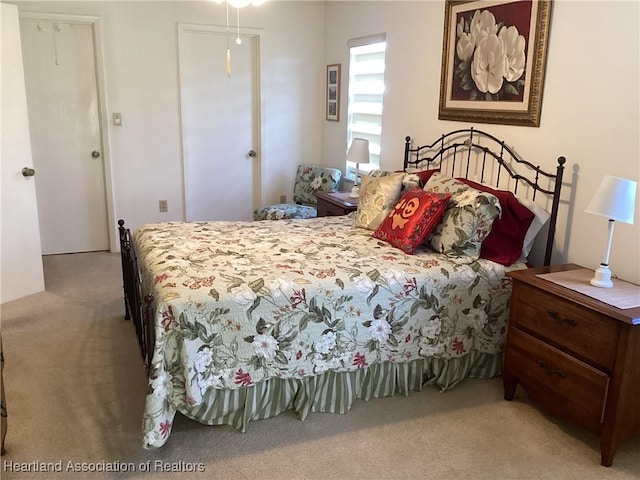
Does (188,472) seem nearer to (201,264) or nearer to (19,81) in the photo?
(201,264)

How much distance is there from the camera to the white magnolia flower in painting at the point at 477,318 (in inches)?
107

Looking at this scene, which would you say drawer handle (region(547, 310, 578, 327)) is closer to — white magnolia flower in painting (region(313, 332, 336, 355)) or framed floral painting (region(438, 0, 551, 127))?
white magnolia flower in painting (region(313, 332, 336, 355))

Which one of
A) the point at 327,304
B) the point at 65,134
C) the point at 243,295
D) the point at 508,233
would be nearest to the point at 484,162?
the point at 508,233

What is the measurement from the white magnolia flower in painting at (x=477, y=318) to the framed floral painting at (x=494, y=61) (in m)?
1.09

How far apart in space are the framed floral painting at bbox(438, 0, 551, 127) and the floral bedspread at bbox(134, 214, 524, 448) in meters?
1.00

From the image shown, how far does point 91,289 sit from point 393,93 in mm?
2780

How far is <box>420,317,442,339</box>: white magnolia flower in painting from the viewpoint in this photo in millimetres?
2621

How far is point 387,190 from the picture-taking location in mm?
3295

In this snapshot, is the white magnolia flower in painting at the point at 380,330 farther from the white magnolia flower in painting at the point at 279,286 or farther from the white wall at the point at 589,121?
the white wall at the point at 589,121

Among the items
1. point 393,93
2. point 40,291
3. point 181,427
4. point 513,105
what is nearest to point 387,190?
point 513,105

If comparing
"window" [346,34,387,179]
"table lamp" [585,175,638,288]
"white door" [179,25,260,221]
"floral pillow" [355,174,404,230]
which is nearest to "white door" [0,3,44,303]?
"white door" [179,25,260,221]

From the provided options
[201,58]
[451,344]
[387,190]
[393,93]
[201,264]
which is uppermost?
[201,58]

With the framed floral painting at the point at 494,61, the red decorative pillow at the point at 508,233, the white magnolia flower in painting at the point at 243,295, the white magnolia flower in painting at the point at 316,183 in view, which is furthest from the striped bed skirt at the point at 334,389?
the white magnolia flower in painting at the point at 316,183

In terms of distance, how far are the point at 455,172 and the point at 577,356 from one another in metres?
1.70
